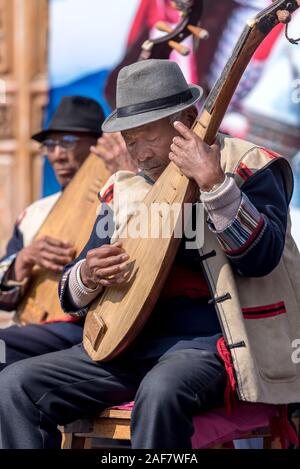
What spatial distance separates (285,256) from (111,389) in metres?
0.70

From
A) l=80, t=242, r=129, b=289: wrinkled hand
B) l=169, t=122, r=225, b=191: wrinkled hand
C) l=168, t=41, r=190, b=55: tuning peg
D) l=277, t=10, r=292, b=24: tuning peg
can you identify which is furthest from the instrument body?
l=277, t=10, r=292, b=24: tuning peg

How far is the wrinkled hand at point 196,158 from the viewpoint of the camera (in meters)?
2.56

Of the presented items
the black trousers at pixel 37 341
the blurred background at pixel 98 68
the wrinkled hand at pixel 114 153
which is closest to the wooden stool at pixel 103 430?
the black trousers at pixel 37 341

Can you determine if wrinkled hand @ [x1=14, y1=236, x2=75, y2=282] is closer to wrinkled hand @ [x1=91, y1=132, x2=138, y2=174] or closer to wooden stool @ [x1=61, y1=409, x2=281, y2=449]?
wrinkled hand @ [x1=91, y1=132, x2=138, y2=174]

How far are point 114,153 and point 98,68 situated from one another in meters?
1.54

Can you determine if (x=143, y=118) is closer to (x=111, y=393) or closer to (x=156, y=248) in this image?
(x=156, y=248)

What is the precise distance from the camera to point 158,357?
2.80 metres

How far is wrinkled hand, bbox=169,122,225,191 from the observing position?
2557mm

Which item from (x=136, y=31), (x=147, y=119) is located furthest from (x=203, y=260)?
(x=136, y=31)

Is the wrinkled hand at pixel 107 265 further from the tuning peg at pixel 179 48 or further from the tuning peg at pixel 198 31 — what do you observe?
the tuning peg at pixel 198 31

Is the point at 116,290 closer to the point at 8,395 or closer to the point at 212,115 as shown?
the point at 8,395

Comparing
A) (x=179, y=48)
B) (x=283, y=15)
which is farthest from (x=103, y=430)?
(x=179, y=48)

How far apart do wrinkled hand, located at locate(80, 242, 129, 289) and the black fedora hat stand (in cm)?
134

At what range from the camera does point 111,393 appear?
2840 millimetres
